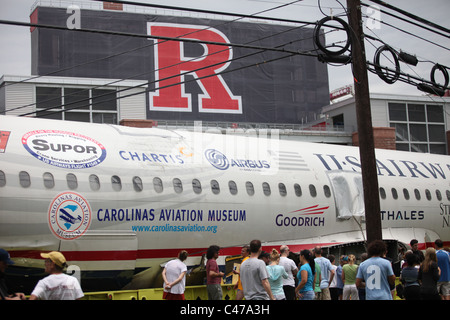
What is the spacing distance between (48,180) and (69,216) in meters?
0.92

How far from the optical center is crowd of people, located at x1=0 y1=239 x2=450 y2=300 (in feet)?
27.6

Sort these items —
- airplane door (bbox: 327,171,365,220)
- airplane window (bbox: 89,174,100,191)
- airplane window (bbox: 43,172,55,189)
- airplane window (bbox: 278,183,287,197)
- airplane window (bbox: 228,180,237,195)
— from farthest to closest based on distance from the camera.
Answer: airplane door (bbox: 327,171,365,220), airplane window (bbox: 278,183,287,197), airplane window (bbox: 228,180,237,195), airplane window (bbox: 89,174,100,191), airplane window (bbox: 43,172,55,189)

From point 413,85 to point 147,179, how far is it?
9.10 meters

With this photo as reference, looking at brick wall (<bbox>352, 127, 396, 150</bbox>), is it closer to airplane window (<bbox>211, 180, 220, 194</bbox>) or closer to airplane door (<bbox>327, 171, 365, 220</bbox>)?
airplane door (<bbox>327, 171, 365, 220</bbox>)

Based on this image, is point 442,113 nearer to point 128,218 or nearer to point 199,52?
point 199,52

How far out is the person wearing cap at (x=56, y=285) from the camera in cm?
822

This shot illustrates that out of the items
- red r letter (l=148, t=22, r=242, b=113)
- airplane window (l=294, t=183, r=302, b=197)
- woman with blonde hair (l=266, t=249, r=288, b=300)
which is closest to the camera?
woman with blonde hair (l=266, t=249, r=288, b=300)

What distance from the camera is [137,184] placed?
1556 centimetres

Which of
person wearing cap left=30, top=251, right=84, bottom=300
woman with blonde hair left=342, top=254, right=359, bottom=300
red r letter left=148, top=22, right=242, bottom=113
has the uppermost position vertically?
red r letter left=148, top=22, right=242, bottom=113

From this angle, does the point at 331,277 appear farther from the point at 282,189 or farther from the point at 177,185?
the point at 177,185

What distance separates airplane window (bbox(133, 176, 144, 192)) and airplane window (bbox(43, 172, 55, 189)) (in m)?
→ 2.09

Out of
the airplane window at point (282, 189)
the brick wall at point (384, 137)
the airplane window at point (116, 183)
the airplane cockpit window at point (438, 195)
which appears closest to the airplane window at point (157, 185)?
the airplane window at point (116, 183)

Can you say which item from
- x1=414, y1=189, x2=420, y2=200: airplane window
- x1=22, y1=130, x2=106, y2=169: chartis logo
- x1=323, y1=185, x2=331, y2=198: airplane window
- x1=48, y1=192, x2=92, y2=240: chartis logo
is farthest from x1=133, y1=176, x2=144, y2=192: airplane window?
x1=414, y1=189, x2=420, y2=200: airplane window
